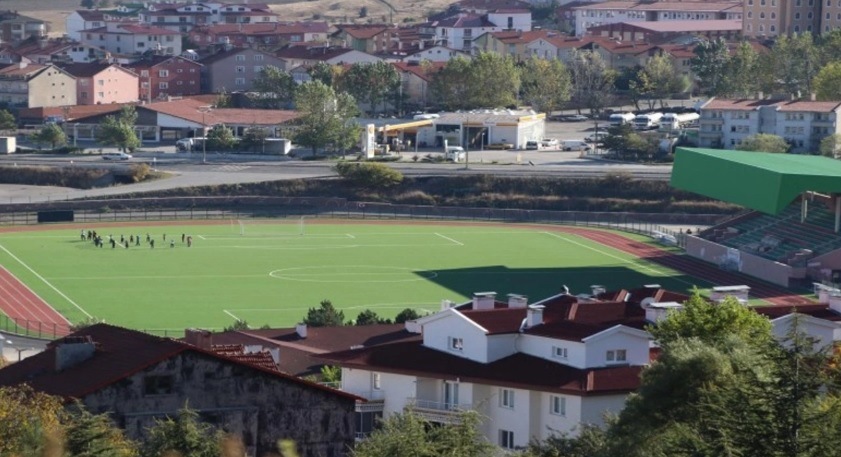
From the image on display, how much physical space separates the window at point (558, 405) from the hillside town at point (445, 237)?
31 millimetres

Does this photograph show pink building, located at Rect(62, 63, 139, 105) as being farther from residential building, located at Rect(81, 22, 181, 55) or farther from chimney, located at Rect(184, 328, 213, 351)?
chimney, located at Rect(184, 328, 213, 351)

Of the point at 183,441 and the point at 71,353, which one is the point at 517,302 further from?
the point at 183,441

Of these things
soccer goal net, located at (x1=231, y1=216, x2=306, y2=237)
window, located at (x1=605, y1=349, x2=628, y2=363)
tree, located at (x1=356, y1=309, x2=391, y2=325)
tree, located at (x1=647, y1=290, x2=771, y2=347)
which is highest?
tree, located at (x1=647, y1=290, x2=771, y2=347)

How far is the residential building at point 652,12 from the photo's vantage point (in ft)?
424

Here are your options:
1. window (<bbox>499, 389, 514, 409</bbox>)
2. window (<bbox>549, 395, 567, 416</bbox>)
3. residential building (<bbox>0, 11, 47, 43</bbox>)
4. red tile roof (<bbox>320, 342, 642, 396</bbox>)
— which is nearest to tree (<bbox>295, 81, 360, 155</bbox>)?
residential building (<bbox>0, 11, 47, 43</bbox>)

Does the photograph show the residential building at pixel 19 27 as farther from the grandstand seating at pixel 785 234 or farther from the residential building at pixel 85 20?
the grandstand seating at pixel 785 234

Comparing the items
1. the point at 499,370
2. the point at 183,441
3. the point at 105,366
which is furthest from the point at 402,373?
the point at 183,441

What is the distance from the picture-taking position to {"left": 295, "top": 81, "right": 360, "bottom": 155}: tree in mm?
82625

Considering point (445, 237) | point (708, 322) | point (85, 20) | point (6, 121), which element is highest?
point (85, 20)

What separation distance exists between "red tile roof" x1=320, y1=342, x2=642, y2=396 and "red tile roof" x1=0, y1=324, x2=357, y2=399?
3124mm

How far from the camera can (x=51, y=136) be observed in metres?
83.7

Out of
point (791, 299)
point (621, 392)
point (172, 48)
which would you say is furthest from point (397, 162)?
point (621, 392)

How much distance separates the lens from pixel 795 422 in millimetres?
14547

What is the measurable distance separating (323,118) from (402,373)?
5552cm
